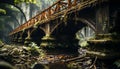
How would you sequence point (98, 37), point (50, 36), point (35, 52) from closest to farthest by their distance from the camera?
point (98, 37)
point (35, 52)
point (50, 36)

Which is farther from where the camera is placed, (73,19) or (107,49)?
(73,19)

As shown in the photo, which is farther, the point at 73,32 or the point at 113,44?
the point at 73,32

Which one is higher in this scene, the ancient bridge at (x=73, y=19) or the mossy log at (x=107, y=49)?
the ancient bridge at (x=73, y=19)

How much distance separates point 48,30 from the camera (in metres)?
17.2

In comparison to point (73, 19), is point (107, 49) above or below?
below

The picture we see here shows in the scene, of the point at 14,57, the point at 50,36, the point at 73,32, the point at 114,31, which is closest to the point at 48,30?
the point at 50,36

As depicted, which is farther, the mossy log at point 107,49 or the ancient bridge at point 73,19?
the ancient bridge at point 73,19

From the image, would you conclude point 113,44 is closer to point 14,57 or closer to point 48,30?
point 14,57

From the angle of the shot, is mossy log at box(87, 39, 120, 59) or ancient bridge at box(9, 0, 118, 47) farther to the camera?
ancient bridge at box(9, 0, 118, 47)

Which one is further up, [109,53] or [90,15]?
[90,15]

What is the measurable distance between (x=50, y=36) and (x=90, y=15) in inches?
260

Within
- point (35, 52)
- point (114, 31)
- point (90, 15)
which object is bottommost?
point (35, 52)

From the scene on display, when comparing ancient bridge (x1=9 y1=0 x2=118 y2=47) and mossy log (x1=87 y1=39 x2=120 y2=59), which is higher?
ancient bridge (x1=9 y1=0 x2=118 y2=47)

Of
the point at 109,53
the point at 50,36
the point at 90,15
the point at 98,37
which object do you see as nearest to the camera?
the point at 109,53
